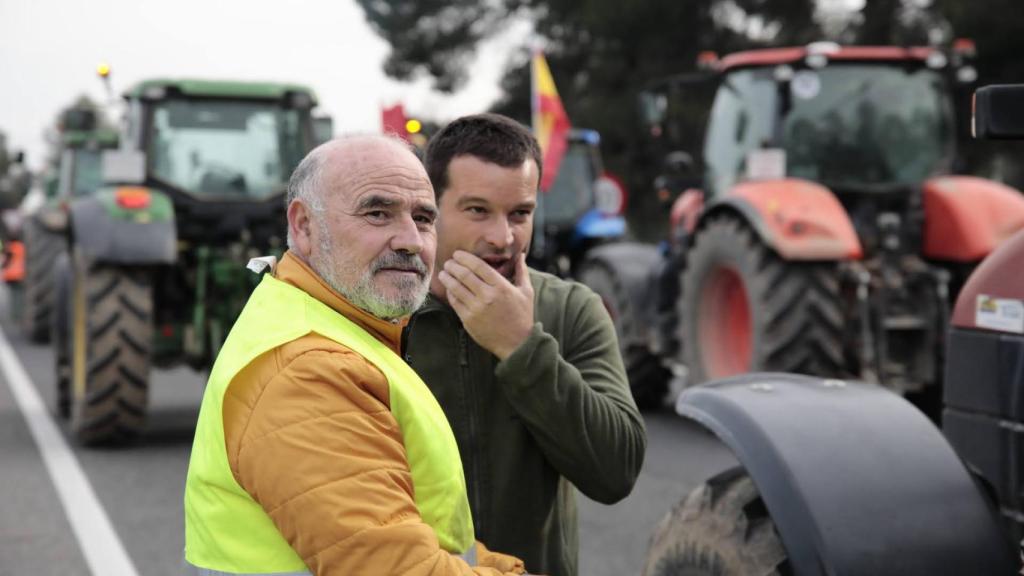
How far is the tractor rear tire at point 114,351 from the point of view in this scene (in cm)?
909

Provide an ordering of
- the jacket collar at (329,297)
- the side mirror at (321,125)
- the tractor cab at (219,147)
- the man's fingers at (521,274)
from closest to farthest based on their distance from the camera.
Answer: the jacket collar at (329,297) → the man's fingers at (521,274) → the tractor cab at (219,147) → the side mirror at (321,125)

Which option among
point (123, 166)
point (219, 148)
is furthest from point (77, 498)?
point (219, 148)

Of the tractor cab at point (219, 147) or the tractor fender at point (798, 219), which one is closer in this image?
the tractor fender at point (798, 219)

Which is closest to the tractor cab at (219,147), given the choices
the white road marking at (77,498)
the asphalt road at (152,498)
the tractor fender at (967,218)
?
the asphalt road at (152,498)

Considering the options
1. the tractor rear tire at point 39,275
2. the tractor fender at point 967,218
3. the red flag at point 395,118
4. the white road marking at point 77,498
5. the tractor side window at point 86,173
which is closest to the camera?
the red flag at point 395,118

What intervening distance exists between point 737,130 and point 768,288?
1.52 m

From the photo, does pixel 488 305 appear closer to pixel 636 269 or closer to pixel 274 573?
pixel 274 573

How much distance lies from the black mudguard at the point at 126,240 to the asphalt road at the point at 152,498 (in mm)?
1192

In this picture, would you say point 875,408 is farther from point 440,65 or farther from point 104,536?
point 440,65

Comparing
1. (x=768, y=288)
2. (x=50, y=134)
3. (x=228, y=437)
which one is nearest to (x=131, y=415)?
(x=768, y=288)

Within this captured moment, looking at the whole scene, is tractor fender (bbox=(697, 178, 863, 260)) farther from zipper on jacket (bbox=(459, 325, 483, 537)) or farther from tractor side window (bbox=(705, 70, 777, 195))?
zipper on jacket (bbox=(459, 325, 483, 537))

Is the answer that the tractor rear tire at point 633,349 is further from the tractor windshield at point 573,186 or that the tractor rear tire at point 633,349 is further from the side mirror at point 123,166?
the tractor windshield at point 573,186

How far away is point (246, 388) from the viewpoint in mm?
2066

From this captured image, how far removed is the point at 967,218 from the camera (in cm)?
886
